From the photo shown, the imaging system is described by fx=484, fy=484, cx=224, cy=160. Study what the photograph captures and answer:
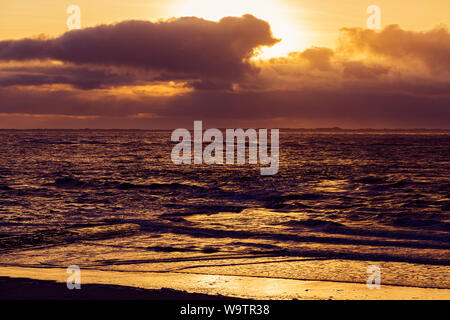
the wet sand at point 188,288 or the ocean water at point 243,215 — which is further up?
the wet sand at point 188,288

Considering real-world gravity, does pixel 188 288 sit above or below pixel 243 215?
above

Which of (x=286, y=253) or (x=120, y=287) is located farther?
(x=286, y=253)

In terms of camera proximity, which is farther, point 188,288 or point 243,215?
point 243,215

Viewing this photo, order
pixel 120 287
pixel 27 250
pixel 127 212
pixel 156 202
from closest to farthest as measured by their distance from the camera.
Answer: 1. pixel 120 287
2. pixel 27 250
3. pixel 127 212
4. pixel 156 202

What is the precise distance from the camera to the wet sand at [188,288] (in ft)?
26.1

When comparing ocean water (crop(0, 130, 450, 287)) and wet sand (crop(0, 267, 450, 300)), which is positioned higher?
wet sand (crop(0, 267, 450, 300))

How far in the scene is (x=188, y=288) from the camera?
8523 millimetres

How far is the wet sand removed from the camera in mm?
7961

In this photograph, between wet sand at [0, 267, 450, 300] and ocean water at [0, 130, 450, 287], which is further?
ocean water at [0, 130, 450, 287]

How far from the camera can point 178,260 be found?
36.0 ft
